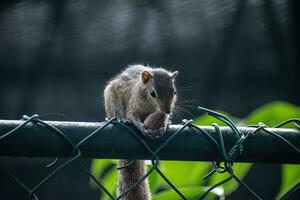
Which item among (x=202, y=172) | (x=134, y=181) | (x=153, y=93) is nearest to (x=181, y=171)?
(x=202, y=172)

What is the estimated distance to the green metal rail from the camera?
0.69 metres

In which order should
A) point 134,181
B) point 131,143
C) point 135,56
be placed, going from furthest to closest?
point 135,56 < point 134,181 < point 131,143

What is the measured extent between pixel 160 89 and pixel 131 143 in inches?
29.7

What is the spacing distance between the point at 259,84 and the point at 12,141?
1.82 m

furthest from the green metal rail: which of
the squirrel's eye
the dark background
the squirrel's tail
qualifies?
the dark background

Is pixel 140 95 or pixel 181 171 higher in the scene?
pixel 140 95

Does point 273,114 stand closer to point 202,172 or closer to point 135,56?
point 202,172

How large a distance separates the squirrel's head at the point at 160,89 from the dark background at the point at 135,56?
1.72 feet

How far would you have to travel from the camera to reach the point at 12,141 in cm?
68

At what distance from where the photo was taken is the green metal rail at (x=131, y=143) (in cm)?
69

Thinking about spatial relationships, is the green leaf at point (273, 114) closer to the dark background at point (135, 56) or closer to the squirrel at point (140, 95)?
the squirrel at point (140, 95)

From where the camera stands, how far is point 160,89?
1.48 m

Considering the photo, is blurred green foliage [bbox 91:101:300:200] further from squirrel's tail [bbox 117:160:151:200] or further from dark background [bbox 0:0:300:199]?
dark background [bbox 0:0:300:199]

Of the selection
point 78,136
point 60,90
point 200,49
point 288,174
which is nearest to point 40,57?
point 60,90
